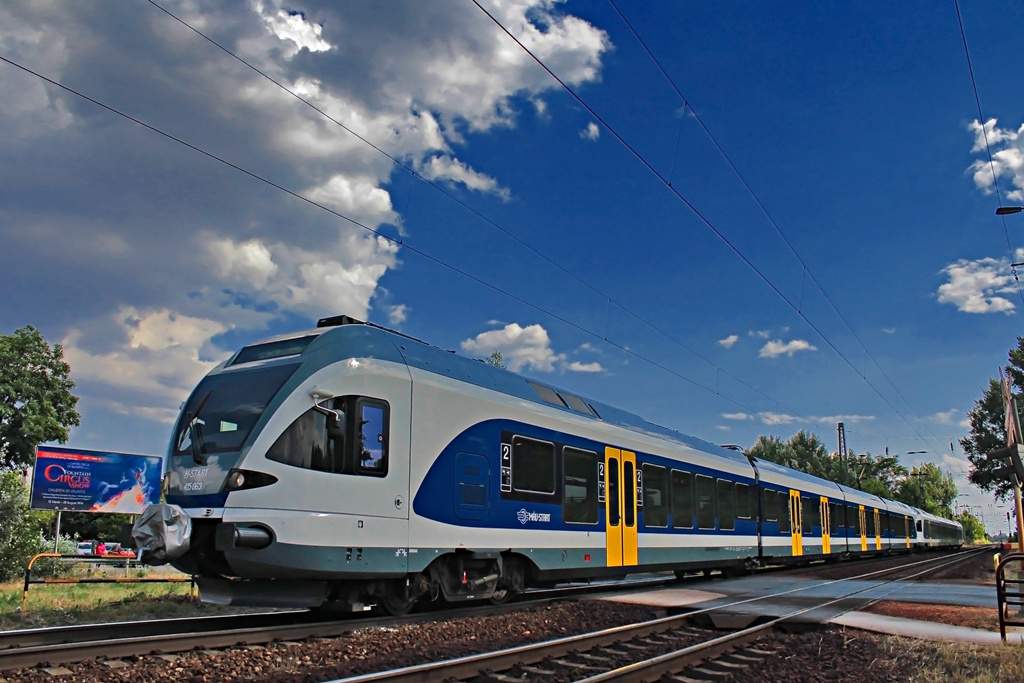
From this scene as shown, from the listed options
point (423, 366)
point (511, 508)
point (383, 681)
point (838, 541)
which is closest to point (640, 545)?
point (511, 508)

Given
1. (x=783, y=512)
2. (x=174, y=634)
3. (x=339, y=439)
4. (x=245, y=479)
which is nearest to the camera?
(x=174, y=634)

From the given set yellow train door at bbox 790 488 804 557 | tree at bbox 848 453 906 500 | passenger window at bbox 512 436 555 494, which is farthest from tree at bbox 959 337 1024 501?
passenger window at bbox 512 436 555 494

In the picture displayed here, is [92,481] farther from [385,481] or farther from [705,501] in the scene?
[705,501]

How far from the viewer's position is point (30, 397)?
45.5m

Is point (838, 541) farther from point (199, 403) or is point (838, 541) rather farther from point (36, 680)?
point (36, 680)

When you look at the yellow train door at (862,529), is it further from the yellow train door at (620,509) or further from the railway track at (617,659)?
the railway track at (617,659)

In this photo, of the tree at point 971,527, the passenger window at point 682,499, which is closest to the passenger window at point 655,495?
the passenger window at point 682,499

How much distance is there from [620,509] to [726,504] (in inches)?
231

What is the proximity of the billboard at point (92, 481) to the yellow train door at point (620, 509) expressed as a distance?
26.1ft

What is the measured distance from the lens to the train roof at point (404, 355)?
995 cm

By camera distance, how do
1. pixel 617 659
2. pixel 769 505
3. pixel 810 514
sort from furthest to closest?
pixel 810 514, pixel 769 505, pixel 617 659

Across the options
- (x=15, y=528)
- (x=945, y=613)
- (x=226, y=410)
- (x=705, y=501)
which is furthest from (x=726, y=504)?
(x=15, y=528)

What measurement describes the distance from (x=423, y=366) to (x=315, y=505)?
104 inches

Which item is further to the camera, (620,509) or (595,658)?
(620,509)
